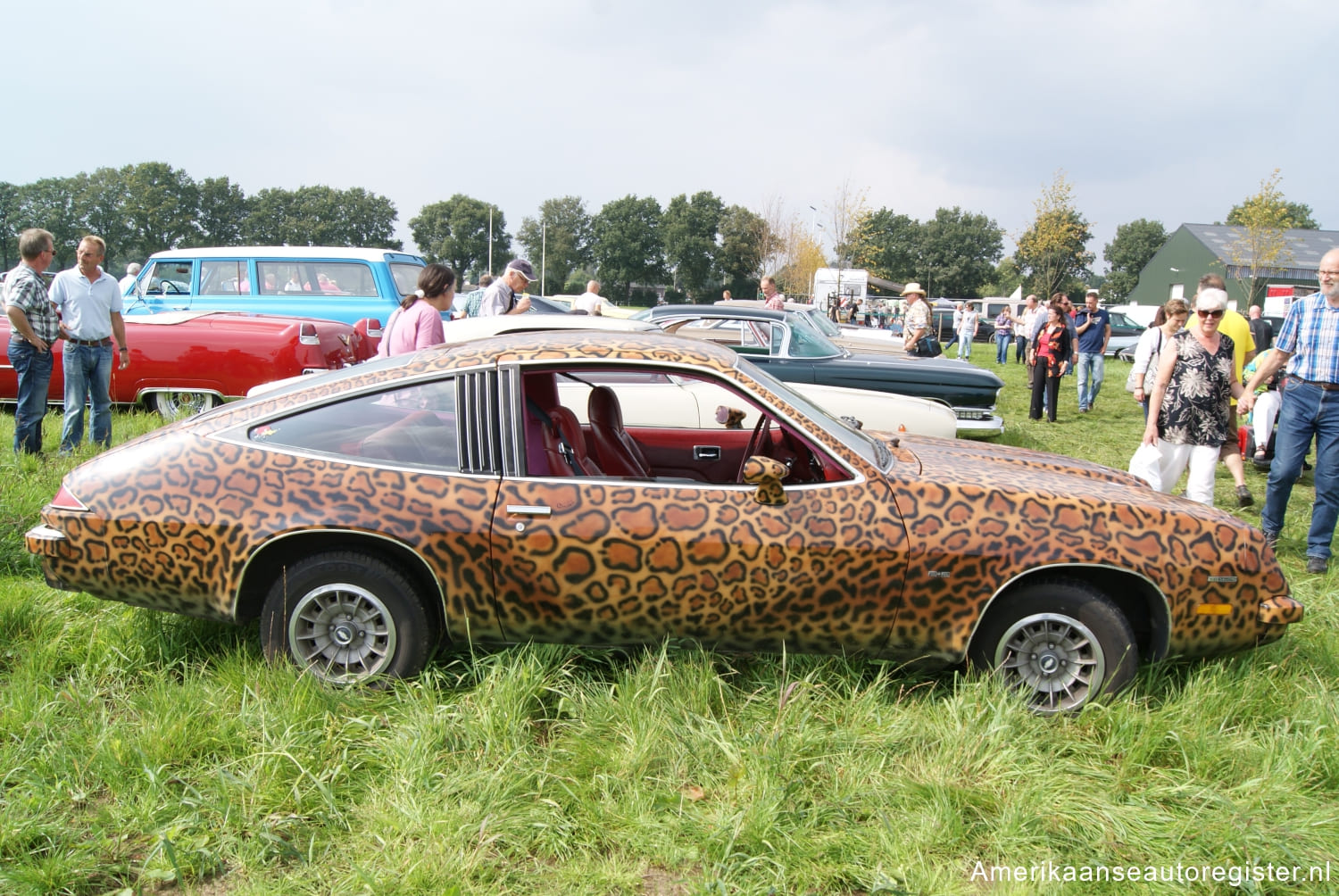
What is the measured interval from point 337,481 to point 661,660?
55.1 inches

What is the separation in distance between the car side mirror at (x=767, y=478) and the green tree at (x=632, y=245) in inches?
3683

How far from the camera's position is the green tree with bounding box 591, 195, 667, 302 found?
95750 millimetres

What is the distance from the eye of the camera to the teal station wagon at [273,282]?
11.1m

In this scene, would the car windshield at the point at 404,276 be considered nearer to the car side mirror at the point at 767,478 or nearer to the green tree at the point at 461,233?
the car side mirror at the point at 767,478

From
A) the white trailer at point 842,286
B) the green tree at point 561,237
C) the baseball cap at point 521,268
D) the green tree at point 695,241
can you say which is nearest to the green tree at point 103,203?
the green tree at point 561,237

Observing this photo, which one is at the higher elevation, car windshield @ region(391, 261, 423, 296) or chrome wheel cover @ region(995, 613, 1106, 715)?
car windshield @ region(391, 261, 423, 296)

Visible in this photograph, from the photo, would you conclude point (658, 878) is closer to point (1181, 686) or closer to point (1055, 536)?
point (1055, 536)

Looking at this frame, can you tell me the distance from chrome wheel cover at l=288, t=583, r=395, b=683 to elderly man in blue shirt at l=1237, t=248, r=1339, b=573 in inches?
200

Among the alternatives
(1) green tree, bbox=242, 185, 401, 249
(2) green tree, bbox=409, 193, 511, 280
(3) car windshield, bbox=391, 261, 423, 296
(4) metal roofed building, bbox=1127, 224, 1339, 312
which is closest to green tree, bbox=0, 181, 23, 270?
(1) green tree, bbox=242, 185, 401, 249

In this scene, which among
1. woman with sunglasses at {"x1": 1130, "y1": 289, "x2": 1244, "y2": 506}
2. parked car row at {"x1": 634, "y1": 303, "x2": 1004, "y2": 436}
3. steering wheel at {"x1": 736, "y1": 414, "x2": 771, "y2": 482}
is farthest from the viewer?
parked car row at {"x1": 634, "y1": 303, "x2": 1004, "y2": 436}

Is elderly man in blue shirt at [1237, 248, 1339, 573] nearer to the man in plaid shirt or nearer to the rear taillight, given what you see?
the rear taillight

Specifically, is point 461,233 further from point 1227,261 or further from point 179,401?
point 179,401

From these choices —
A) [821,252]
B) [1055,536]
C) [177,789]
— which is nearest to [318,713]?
[177,789]

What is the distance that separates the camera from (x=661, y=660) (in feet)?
10.1
